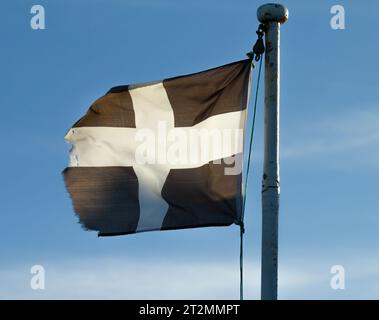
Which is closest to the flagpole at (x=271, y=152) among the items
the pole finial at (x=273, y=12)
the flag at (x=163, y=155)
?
the pole finial at (x=273, y=12)

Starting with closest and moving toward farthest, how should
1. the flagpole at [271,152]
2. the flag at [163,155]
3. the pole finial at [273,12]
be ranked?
the flagpole at [271,152] < the pole finial at [273,12] < the flag at [163,155]

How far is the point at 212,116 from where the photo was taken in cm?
1973

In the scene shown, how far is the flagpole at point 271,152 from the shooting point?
18.2m

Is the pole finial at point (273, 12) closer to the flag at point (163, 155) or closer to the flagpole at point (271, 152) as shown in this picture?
the flagpole at point (271, 152)

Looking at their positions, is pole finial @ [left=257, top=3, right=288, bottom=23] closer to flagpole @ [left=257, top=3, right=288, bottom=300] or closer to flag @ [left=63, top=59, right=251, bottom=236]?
flagpole @ [left=257, top=3, right=288, bottom=300]

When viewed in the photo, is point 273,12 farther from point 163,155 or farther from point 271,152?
point 163,155

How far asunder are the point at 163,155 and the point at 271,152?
5.40ft

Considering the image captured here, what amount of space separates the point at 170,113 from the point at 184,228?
1524 millimetres

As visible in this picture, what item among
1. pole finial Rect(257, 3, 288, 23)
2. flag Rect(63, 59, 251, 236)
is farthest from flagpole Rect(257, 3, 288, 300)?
flag Rect(63, 59, 251, 236)

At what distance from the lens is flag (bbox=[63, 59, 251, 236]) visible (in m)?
19.3
